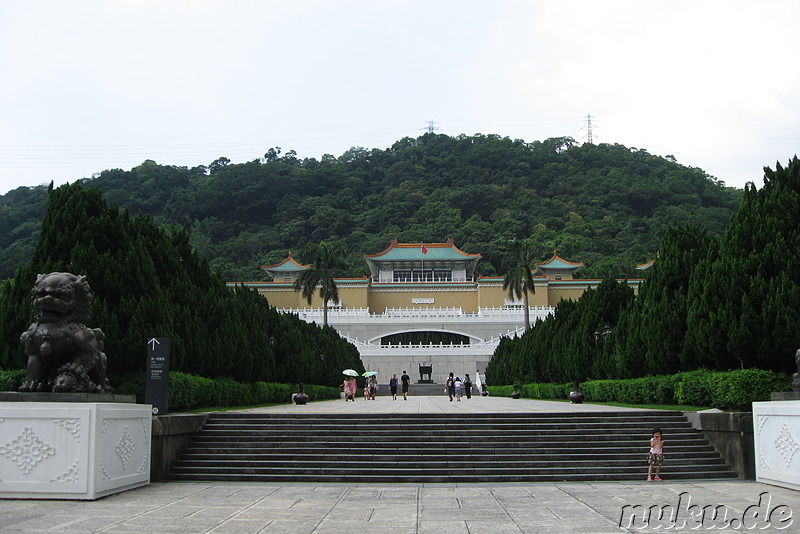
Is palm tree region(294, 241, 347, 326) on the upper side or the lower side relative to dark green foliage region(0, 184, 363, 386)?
upper

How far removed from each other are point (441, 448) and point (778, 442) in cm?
452

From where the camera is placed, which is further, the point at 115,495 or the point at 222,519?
the point at 115,495

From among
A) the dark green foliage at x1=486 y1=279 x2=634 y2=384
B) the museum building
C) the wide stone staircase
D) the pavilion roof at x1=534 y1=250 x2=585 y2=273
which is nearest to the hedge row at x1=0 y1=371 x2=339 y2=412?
the wide stone staircase

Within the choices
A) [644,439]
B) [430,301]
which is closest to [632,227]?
[430,301]

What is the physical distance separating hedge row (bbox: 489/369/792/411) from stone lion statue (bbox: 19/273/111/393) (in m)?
9.65

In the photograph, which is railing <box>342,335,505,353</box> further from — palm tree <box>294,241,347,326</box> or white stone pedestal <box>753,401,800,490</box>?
white stone pedestal <box>753,401,800,490</box>

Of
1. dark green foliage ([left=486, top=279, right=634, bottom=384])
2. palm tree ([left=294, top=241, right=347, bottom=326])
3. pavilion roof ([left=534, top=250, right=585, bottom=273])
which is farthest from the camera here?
pavilion roof ([left=534, top=250, right=585, bottom=273])

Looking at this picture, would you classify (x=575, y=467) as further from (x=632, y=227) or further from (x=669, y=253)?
(x=632, y=227)

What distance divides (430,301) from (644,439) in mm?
47106

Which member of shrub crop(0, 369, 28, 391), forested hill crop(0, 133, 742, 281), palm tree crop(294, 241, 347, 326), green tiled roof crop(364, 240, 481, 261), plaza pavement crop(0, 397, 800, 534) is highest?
forested hill crop(0, 133, 742, 281)

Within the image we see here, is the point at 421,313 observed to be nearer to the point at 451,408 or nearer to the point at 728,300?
the point at 451,408

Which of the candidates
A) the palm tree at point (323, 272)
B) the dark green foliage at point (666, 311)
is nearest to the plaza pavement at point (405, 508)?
the dark green foliage at point (666, 311)

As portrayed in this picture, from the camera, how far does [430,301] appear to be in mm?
58531

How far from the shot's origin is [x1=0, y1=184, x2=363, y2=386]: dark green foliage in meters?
12.7
